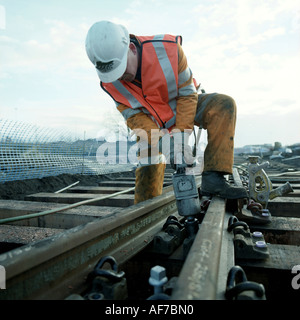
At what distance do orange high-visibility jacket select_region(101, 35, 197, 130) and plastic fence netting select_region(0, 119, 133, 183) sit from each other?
11.4 feet

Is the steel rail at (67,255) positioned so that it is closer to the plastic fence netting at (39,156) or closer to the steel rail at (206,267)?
the steel rail at (206,267)

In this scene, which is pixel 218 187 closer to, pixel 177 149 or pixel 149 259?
pixel 177 149

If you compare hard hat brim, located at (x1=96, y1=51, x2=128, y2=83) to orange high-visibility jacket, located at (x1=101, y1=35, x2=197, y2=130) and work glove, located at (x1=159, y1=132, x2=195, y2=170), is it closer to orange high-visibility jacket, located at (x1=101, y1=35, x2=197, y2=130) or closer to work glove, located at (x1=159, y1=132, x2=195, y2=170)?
orange high-visibility jacket, located at (x1=101, y1=35, x2=197, y2=130)

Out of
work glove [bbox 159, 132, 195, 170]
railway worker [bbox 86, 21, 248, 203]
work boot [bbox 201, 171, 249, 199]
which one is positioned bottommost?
work boot [bbox 201, 171, 249, 199]

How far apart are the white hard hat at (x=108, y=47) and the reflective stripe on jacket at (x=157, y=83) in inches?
7.6

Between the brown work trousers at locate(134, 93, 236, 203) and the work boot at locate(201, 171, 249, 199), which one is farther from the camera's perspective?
the brown work trousers at locate(134, 93, 236, 203)

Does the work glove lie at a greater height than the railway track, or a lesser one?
greater

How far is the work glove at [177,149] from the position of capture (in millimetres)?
2130

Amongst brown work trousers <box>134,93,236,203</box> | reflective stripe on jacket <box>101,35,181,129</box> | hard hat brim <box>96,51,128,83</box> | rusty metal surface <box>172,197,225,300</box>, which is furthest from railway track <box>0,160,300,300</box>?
hard hat brim <box>96,51,128,83</box>

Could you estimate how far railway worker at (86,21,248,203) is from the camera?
7.52 feet

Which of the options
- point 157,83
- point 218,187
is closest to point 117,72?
point 157,83

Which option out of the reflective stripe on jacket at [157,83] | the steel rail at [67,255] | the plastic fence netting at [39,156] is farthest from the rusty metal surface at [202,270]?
Answer: the plastic fence netting at [39,156]
